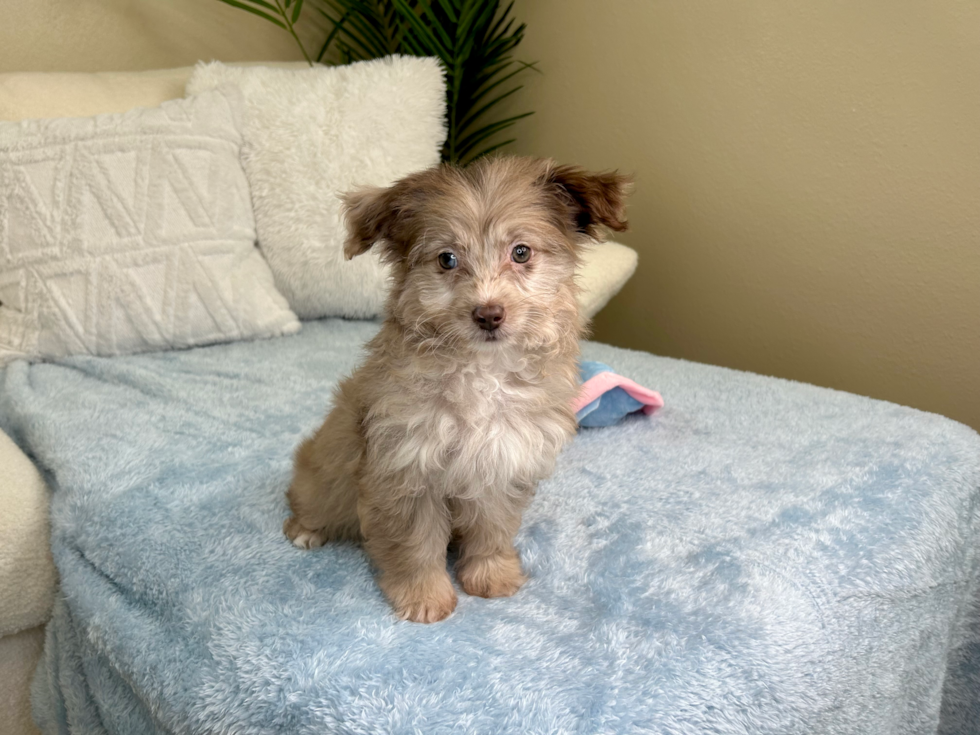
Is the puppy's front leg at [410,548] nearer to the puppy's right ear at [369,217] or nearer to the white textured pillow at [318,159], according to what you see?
the puppy's right ear at [369,217]

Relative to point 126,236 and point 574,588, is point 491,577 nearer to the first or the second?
point 574,588

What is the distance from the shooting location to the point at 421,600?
1.19m

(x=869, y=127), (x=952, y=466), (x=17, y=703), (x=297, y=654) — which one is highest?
(x=869, y=127)

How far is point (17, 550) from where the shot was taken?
1.47 m

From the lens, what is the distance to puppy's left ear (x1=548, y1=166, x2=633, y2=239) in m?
1.24

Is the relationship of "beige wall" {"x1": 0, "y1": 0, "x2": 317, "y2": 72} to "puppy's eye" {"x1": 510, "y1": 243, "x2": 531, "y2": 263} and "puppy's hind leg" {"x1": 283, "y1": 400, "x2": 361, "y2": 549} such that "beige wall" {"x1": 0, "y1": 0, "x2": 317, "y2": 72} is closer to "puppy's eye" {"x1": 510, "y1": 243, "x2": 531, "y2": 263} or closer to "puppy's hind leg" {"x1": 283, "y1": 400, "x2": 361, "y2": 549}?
"puppy's hind leg" {"x1": 283, "y1": 400, "x2": 361, "y2": 549}

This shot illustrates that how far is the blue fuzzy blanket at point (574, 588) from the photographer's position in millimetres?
1040

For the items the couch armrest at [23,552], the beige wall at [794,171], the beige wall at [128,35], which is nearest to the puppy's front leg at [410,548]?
the couch armrest at [23,552]

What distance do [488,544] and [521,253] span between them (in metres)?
0.49

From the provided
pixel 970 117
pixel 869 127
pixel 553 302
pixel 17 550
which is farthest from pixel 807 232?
pixel 17 550

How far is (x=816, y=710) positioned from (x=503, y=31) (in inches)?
108

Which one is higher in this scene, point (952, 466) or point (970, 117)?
point (970, 117)

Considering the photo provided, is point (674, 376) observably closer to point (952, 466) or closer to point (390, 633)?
point (952, 466)

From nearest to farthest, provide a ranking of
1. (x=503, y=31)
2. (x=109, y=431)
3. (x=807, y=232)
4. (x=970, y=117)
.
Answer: (x=109, y=431), (x=970, y=117), (x=807, y=232), (x=503, y=31)
